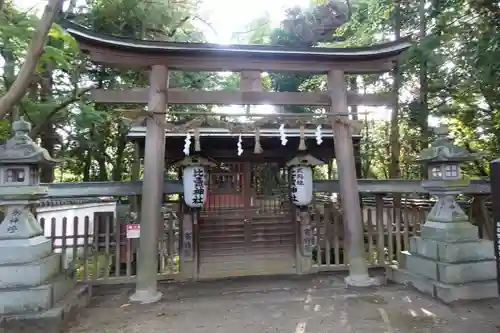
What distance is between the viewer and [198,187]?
786 cm

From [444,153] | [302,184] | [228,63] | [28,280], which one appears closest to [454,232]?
[444,153]

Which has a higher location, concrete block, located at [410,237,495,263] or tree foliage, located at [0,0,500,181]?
tree foliage, located at [0,0,500,181]

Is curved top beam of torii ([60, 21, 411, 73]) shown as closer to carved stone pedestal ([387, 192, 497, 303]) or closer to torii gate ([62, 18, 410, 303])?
torii gate ([62, 18, 410, 303])

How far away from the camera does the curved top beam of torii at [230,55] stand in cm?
678

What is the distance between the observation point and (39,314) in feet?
16.3

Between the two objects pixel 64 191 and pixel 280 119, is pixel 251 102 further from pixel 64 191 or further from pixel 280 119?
pixel 64 191

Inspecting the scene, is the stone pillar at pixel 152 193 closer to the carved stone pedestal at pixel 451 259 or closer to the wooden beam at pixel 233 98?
the wooden beam at pixel 233 98

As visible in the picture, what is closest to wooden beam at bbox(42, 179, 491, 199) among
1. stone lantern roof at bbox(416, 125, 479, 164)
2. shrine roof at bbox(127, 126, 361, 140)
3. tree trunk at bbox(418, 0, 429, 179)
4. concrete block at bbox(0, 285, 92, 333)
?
stone lantern roof at bbox(416, 125, 479, 164)

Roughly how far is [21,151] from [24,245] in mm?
1518

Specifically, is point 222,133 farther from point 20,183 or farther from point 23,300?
point 23,300

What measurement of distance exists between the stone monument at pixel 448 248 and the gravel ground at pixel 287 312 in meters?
0.25

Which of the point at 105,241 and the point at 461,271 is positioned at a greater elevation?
the point at 105,241

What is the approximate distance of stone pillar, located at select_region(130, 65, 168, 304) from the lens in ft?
21.5

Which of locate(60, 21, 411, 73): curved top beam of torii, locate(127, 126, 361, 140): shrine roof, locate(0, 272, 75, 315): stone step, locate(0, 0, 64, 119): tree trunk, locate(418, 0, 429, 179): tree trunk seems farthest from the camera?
locate(418, 0, 429, 179): tree trunk
